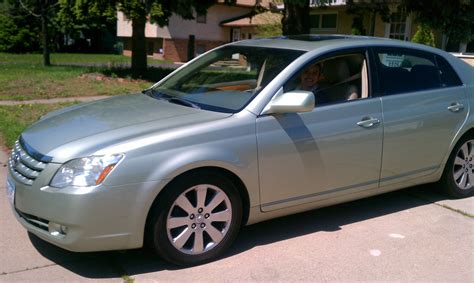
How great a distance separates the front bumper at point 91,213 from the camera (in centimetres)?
345

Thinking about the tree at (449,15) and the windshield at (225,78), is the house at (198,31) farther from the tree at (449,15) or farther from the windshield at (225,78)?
the windshield at (225,78)

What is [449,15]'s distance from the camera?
30.6 feet

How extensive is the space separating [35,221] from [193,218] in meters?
1.10

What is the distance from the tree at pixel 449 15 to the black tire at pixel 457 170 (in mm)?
4473

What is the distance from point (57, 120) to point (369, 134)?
2615 mm

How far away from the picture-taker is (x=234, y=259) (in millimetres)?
4035

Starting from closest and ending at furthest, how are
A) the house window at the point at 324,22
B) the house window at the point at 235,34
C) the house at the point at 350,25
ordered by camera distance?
the house at the point at 350,25
the house window at the point at 324,22
the house window at the point at 235,34

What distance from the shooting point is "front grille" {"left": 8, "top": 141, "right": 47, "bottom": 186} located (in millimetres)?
3627

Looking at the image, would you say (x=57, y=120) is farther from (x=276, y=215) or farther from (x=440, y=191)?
(x=440, y=191)

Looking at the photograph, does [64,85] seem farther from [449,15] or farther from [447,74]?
[447,74]

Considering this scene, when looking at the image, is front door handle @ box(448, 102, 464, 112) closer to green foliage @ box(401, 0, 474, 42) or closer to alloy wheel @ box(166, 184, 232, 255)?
alloy wheel @ box(166, 184, 232, 255)

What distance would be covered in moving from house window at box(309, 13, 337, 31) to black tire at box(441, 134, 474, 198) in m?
17.5

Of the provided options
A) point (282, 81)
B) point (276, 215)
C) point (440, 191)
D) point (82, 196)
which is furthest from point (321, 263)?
point (440, 191)

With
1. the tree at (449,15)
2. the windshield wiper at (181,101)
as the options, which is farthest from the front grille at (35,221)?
the tree at (449,15)
